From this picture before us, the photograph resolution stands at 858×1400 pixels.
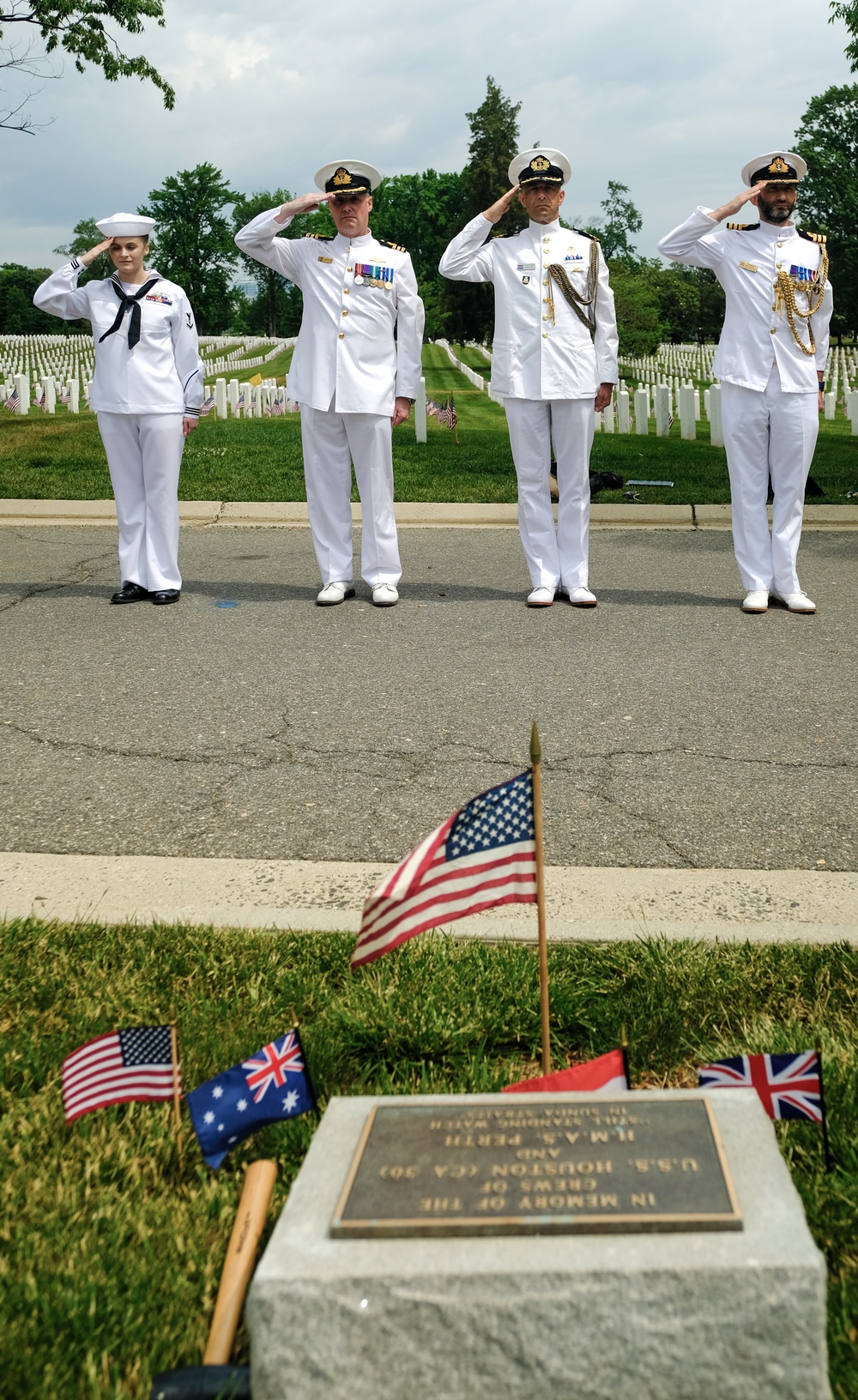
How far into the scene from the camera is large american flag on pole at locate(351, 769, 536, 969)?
2488mm

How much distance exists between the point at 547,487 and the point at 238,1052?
5542mm

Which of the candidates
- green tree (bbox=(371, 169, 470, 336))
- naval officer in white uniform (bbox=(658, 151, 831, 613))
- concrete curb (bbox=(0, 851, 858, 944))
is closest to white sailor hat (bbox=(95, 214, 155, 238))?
naval officer in white uniform (bbox=(658, 151, 831, 613))

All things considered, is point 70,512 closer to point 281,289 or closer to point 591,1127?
point 591,1127

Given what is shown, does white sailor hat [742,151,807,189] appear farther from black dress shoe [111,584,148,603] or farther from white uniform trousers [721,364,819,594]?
black dress shoe [111,584,148,603]

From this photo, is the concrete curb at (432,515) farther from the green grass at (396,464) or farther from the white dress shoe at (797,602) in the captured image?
the white dress shoe at (797,602)

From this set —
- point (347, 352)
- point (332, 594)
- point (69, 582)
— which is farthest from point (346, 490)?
point (69, 582)

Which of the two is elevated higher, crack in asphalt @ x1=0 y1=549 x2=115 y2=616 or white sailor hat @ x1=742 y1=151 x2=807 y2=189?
white sailor hat @ x1=742 y1=151 x2=807 y2=189

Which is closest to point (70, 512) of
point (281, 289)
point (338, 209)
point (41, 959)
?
point (338, 209)

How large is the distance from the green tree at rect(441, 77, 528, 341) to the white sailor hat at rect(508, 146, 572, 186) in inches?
2831

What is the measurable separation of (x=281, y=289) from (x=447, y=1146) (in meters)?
134

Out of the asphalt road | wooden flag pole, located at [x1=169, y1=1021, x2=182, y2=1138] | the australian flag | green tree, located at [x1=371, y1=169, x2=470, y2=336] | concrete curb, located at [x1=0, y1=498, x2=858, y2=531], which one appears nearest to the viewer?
the australian flag

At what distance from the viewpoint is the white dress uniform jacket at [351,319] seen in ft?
25.2

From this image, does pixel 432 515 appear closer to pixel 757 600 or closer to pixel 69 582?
pixel 69 582

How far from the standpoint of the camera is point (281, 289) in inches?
5079
